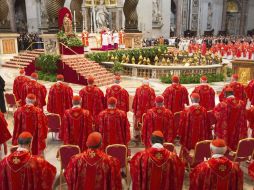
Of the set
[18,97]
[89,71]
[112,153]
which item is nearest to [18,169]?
[112,153]

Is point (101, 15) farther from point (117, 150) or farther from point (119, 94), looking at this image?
point (117, 150)

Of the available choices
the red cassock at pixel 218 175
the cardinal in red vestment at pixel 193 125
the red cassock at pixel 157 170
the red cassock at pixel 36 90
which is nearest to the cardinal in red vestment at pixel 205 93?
the cardinal in red vestment at pixel 193 125

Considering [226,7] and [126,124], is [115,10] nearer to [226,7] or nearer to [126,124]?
[226,7]

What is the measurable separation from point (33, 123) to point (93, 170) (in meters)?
2.67

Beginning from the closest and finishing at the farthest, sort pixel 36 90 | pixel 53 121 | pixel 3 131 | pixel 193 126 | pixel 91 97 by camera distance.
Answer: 1. pixel 193 126
2. pixel 3 131
3. pixel 53 121
4. pixel 91 97
5. pixel 36 90

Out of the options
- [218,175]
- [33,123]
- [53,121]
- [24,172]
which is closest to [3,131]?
[33,123]

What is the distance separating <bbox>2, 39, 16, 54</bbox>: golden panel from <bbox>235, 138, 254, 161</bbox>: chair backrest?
1677 centimetres

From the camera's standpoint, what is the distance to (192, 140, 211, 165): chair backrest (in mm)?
5023

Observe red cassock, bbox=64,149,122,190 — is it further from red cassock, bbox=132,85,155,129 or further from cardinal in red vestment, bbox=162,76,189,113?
cardinal in red vestment, bbox=162,76,189,113

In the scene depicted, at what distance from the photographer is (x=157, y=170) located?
373 cm

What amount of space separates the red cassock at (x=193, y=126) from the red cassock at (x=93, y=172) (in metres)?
2.40

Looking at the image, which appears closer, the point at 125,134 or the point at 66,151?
the point at 66,151

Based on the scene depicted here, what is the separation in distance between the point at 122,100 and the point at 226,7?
39.5 metres

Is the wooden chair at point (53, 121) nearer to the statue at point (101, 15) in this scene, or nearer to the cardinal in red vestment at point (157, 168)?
the cardinal in red vestment at point (157, 168)
